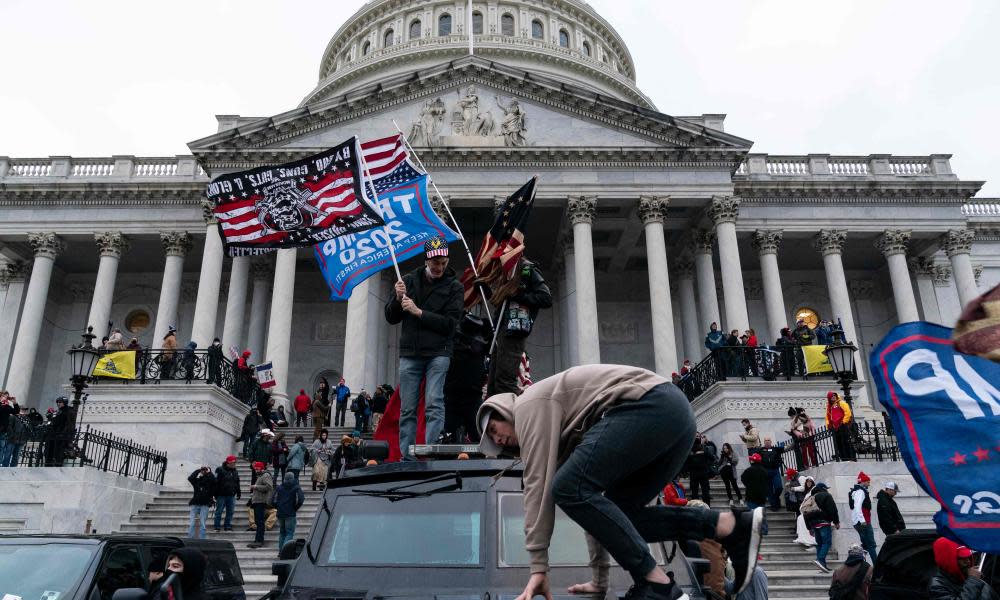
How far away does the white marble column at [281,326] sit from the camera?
28.6 meters

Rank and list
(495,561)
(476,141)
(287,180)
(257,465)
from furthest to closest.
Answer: (476,141)
(257,465)
(287,180)
(495,561)

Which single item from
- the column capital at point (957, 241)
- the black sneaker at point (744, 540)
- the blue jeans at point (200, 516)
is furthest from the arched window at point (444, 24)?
the black sneaker at point (744, 540)

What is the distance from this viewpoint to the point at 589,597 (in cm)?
361

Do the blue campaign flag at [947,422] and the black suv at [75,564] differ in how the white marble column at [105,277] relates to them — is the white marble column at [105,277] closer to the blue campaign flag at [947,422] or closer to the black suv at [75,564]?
the black suv at [75,564]

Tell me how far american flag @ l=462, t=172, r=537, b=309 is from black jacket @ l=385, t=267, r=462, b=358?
0.78 metres

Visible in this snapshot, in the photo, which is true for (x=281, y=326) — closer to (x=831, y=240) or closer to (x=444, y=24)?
(x=831, y=240)

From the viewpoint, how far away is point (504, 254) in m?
8.53

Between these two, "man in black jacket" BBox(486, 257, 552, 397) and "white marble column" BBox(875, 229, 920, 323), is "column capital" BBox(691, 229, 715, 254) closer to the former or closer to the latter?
"white marble column" BBox(875, 229, 920, 323)

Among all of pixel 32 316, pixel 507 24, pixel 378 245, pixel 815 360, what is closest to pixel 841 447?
pixel 815 360

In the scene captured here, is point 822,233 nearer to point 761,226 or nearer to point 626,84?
point 761,226

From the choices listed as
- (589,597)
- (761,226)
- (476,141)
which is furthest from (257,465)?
Result: (761,226)

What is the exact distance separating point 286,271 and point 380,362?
5.82m

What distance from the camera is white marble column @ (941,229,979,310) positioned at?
3356 cm

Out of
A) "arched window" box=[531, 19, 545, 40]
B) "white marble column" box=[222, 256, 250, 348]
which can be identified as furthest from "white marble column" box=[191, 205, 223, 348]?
"arched window" box=[531, 19, 545, 40]
